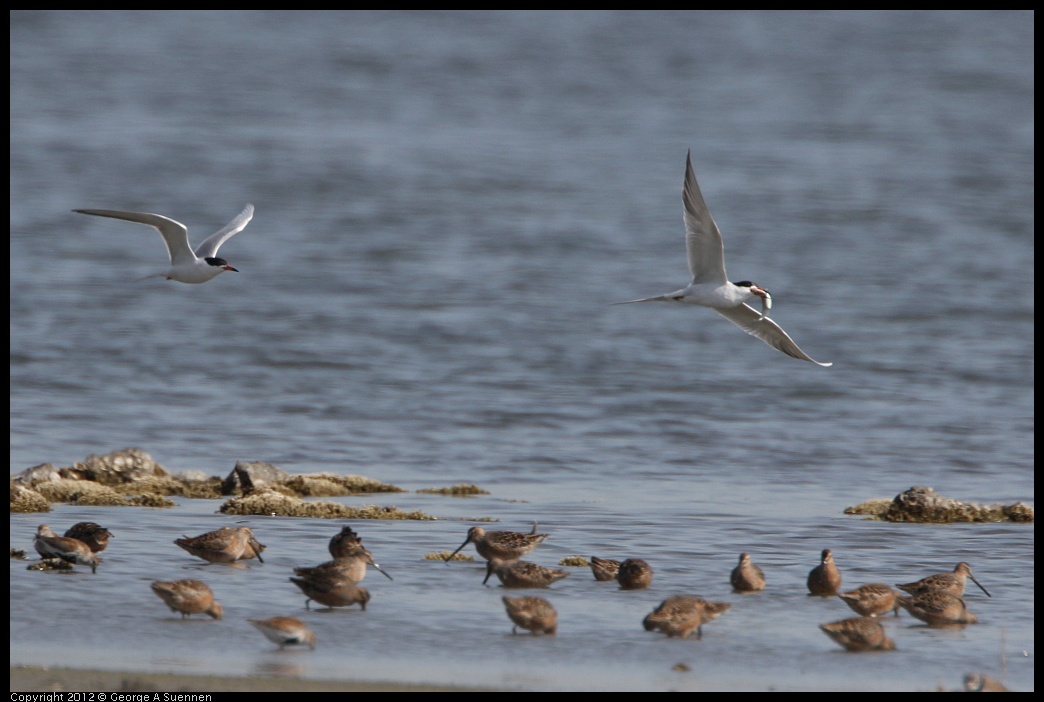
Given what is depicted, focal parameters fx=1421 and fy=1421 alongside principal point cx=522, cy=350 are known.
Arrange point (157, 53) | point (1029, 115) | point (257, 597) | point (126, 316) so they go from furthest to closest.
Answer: point (157, 53) → point (1029, 115) → point (126, 316) → point (257, 597)

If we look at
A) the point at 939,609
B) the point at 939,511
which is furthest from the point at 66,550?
the point at 939,511

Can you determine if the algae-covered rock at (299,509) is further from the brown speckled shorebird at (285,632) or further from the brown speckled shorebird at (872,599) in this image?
the brown speckled shorebird at (872,599)

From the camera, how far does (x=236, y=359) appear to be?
20.0 metres

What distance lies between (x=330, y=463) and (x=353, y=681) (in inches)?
282

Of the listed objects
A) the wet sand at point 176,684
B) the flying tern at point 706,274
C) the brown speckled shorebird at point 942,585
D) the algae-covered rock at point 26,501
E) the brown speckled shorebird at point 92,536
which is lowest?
the wet sand at point 176,684

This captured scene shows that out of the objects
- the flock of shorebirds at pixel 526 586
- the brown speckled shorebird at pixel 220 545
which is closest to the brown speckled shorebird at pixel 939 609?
the flock of shorebirds at pixel 526 586

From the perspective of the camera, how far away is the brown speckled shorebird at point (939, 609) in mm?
8602

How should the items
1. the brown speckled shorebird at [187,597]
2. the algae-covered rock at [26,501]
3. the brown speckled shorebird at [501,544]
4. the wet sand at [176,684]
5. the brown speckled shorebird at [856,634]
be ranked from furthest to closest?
the algae-covered rock at [26,501] < the brown speckled shorebird at [501,544] < the brown speckled shorebird at [187,597] < the brown speckled shorebird at [856,634] < the wet sand at [176,684]

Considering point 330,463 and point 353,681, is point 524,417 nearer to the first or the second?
point 330,463

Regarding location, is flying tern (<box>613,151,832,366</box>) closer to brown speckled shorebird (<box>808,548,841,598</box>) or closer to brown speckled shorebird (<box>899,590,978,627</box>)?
brown speckled shorebird (<box>808,548,841,598</box>)

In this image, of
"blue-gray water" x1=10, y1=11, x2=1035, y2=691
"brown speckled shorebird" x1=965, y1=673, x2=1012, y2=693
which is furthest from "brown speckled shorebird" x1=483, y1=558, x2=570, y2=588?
"brown speckled shorebird" x1=965, y1=673, x2=1012, y2=693

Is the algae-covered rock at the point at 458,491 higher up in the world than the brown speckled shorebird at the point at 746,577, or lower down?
lower down

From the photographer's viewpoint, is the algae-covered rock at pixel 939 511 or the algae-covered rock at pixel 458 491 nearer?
the algae-covered rock at pixel 939 511
